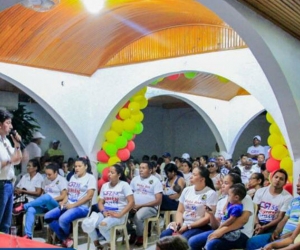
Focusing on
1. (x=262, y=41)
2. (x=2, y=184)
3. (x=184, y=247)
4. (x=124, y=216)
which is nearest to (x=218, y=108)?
(x=124, y=216)

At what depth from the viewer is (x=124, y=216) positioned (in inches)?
201

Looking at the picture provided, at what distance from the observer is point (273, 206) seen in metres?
4.18

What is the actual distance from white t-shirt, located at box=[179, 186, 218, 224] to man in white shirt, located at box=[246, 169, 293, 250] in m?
0.50

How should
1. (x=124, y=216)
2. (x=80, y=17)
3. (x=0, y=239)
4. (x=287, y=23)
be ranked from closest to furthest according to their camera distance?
(x=0, y=239), (x=287, y=23), (x=124, y=216), (x=80, y=17)

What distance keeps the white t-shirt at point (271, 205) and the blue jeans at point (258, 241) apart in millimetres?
279

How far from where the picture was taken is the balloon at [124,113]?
7.60 metres

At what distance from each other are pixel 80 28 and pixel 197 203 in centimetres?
361

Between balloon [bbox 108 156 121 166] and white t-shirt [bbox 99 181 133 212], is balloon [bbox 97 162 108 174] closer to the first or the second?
balloon [bbox 108 156 121 166]

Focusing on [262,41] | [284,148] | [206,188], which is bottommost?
[206,188]

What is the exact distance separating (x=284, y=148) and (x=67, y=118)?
377cm

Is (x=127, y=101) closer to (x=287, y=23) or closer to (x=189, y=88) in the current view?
(x=189, y=88)

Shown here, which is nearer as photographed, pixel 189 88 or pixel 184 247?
pixel 184 247

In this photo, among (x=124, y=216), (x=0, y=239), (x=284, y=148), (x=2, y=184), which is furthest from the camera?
(x=284, y=148)

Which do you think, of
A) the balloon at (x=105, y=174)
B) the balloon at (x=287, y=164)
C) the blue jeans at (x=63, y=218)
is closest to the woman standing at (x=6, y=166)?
the blue jeans at (x=63, y=218)
